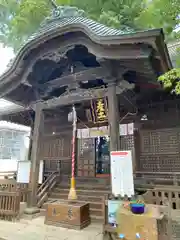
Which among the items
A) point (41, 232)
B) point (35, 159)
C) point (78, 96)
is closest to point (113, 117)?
point (78, 96)

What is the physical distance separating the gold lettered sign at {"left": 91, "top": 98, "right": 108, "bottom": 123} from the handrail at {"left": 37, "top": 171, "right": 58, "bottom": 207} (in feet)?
11.2

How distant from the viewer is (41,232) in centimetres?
462

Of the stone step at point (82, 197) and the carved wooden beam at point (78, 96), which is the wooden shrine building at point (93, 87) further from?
the stone step at point (82, 197)

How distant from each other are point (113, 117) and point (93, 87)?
2.39 m

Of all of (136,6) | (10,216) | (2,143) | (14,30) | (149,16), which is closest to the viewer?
(10,216)

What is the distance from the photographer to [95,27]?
5328 millimetres

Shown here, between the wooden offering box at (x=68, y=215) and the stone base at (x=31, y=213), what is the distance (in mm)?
774

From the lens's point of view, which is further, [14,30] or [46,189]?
[14,30]

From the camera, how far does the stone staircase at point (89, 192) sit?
18.9 feet

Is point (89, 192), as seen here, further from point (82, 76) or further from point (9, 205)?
point (82, 76)

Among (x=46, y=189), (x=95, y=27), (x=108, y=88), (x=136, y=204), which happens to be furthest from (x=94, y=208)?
(x=95, y=27)

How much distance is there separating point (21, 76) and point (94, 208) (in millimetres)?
4848

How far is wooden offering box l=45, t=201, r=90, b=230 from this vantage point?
4.89 metres

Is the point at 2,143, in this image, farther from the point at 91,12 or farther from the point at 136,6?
the point at 136,6
